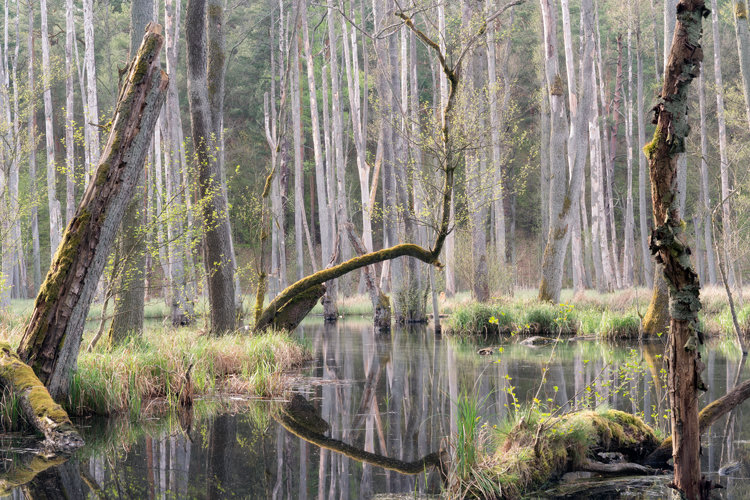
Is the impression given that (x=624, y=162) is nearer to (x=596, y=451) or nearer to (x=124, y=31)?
(x=124, y=31)

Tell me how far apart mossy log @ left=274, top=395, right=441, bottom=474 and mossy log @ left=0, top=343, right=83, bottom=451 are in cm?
197

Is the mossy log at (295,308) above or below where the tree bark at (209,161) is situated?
below

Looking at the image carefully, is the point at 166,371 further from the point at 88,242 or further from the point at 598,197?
the point at 598,197

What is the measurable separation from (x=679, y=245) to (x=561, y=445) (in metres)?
2.03

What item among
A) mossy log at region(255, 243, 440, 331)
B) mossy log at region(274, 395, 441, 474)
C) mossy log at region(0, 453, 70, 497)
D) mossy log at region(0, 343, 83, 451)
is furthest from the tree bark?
mossy log at region(0, 453, 70, 497)

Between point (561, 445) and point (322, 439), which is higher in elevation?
point (561, 445)

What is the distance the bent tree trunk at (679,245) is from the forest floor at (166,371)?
5.22 meters

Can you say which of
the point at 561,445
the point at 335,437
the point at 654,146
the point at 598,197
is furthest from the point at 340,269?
the point at 598,197

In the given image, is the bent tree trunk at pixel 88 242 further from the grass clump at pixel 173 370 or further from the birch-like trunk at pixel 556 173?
the birch-like trunk at pixel 556 173

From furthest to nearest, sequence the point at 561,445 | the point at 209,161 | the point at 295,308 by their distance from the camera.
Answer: the point at 295,308 < the point at 209,161 < the point at 561,445

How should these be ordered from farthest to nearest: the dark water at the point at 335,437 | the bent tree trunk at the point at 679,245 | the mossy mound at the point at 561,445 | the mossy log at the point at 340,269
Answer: the mossy log at the point at 340,269 → the dark water at the point at 335,437 → the mossy mound at the point at 561,445 → the bent tree trunk at the point at 679,245

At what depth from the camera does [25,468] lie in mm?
5102

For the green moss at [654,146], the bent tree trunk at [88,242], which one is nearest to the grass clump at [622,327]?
the bent tree trunk at [88,242]

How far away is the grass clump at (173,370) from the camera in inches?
273
